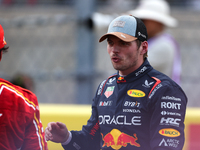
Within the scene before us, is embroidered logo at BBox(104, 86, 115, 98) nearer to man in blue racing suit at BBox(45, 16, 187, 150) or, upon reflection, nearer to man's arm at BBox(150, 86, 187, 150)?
man in blue racing suit at BBox(45, 16, 187, 150)

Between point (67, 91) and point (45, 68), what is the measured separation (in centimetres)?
85

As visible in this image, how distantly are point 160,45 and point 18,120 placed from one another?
6.11 feet

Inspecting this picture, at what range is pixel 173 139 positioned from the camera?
1.92 metres

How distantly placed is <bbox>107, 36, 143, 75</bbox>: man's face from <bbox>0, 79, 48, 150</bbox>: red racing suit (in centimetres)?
57

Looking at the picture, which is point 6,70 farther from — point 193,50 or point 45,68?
point 193,50

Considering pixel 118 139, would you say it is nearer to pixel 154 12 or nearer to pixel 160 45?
pixel 160 45

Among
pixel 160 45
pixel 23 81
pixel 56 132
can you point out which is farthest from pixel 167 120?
pixel 23 81

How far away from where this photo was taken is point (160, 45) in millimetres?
3523

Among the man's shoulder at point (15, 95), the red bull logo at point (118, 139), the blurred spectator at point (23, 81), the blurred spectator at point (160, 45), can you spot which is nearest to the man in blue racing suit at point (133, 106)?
the red bull logo at point (118, 139)

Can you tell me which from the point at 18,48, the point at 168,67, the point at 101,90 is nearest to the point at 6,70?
the point at 18,48

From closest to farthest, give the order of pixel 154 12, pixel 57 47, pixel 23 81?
pixel 154 12
pixel 23 81
pixel 57 47

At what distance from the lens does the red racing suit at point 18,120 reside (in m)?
2.07

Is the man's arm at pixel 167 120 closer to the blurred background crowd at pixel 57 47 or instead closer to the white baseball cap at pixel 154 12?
the white baseball cap at pixel 154 12

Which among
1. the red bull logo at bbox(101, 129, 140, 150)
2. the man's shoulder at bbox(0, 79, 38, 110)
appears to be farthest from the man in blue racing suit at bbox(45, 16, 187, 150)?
the man's shoulder at bbox(0, 79, 38, 110)
